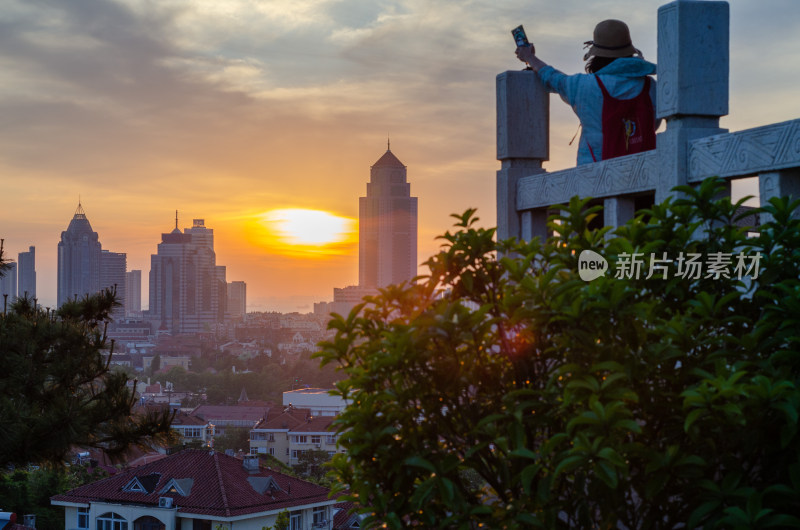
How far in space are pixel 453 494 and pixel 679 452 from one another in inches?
24.3

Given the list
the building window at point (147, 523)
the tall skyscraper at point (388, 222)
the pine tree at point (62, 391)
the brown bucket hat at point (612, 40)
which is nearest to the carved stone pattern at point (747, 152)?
the brown bucket hat at point (612, 40)

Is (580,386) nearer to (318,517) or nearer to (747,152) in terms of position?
(747,152)

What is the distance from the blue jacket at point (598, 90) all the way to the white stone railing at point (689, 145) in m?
0.25

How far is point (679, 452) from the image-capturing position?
7.86 ft

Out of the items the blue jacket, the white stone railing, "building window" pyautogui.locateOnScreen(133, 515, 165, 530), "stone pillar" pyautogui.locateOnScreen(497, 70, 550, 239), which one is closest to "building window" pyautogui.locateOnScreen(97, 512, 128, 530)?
"building window" pyautogui.locateOnScreen(133, 515, 165, 530)

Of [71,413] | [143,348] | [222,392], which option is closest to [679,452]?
[71,413]

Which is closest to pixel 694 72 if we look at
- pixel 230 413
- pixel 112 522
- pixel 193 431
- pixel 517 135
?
pixel 517 135

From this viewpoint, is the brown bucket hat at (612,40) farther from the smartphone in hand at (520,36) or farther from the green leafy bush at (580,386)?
the green leafy bush at (580,386)

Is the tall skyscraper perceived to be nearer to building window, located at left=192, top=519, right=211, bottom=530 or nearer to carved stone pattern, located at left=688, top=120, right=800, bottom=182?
building window, located at left=192, top=519, right=211, bottom=530

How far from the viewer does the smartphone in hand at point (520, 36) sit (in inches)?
196

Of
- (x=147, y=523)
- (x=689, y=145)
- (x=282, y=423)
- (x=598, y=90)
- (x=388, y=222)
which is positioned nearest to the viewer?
(x=689, y=145)

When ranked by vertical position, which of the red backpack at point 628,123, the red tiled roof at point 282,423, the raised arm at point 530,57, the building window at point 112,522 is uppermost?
the raised arm at point 530,57

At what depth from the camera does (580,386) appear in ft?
7.60

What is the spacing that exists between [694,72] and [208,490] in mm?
27531
